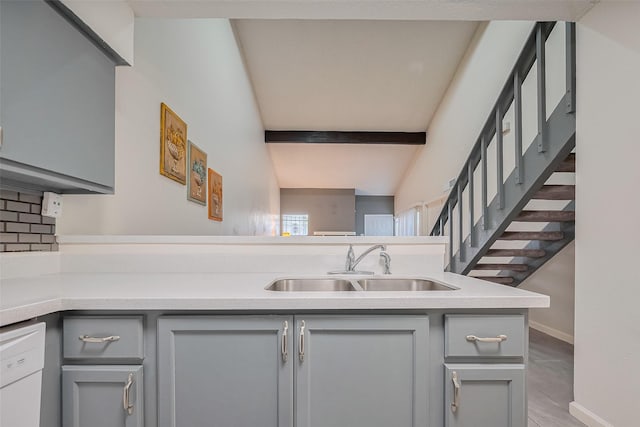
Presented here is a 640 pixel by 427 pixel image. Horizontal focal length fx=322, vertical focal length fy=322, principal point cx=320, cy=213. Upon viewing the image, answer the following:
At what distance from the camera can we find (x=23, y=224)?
1.35 metres

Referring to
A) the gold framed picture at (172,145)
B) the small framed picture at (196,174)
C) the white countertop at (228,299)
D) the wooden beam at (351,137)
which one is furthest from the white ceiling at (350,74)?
the white countertop at (228,299)

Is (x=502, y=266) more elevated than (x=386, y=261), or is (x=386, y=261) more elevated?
(x=386, y=261)

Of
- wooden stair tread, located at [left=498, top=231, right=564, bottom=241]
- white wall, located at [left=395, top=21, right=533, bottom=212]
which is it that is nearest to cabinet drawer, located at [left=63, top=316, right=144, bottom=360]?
wooden stair tread, located at [left=498, top=231, right=564, bottom=241]

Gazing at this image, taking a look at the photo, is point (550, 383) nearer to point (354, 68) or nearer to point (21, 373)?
point (21, 373)

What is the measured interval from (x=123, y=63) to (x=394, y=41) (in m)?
3.95

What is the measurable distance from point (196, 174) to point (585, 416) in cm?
307

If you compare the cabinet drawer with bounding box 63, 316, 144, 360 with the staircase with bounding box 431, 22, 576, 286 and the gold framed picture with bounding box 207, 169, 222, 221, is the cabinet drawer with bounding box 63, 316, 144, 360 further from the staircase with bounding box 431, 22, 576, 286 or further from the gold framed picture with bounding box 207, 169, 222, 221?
the staircase with bounding box 431, 22, 576, 286

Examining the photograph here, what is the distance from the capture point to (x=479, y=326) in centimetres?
109

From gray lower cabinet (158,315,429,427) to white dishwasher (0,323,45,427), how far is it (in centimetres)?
31

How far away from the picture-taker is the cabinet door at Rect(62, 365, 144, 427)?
104cm

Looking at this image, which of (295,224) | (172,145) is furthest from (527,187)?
(295,224)

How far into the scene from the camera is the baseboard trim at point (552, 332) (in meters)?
3.09

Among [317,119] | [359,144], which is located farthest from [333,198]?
[317,119]

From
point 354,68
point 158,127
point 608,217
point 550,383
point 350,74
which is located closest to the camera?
point 608,217
